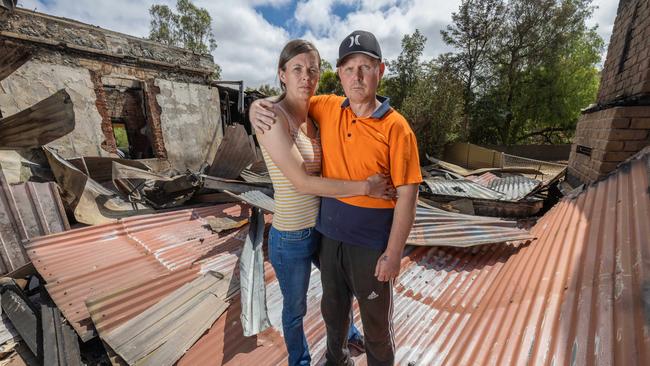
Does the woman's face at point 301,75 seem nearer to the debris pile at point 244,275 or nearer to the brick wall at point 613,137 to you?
the debris pile at point 244,275

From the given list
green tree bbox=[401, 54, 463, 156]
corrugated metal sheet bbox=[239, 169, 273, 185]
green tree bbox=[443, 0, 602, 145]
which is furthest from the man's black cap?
green tree bbox=[443, 0, 602, 145]

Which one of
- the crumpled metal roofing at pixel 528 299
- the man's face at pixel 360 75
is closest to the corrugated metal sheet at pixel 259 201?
the crumpled metal roofing at pixel 528 299

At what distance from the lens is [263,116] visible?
1.34 m

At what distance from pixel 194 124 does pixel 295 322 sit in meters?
10.8

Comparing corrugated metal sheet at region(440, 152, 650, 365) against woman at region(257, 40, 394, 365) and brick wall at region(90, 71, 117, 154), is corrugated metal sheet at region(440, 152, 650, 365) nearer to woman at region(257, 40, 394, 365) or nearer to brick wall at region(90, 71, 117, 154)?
woman at region(257, 40, 394, 365)

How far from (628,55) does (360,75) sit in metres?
4.09

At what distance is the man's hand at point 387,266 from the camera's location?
130cm

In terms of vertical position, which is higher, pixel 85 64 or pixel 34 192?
pixel 85 64

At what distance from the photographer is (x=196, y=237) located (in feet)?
11.6

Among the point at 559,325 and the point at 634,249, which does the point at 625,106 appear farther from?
the point at 559,325

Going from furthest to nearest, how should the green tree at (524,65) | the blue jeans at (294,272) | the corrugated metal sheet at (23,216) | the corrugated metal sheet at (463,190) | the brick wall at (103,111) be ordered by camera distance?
the green tree at (524,65), the brick wall at (103,111), the corrugated metal sheet at (463,190), the corrugated metal sheet at (23,216), the blue jeans at (294,272)

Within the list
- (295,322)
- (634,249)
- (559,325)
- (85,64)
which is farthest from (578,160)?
(85,64)

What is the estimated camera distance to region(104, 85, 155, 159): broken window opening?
9.33 meters

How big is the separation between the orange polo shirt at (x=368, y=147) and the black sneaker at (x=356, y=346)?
1.17 metres
